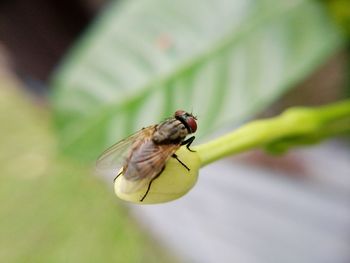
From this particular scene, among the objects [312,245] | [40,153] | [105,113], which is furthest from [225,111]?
[40,153]

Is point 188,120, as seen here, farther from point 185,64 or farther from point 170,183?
point 185,64

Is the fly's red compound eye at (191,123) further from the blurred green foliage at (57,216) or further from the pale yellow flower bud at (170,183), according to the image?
the blurred green foliage at (57,216)

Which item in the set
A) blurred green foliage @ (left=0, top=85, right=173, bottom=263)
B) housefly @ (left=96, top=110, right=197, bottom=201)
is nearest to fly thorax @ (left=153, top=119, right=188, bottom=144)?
housefly @ (left=96, top=110, right=197, bottom=201)

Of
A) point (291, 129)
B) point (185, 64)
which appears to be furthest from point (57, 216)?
point (291, 129)

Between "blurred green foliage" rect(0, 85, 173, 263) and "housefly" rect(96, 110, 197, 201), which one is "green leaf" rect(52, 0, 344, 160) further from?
"blurred green foliage" rect(0, 85, 173, 263)

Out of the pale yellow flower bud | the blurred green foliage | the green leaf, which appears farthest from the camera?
the blurred green foliage

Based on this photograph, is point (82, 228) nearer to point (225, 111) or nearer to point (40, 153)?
point (40, 153)

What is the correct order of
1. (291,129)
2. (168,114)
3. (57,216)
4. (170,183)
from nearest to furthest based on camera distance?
(170,183) → (291,129) → (168,114) → (57,216)
